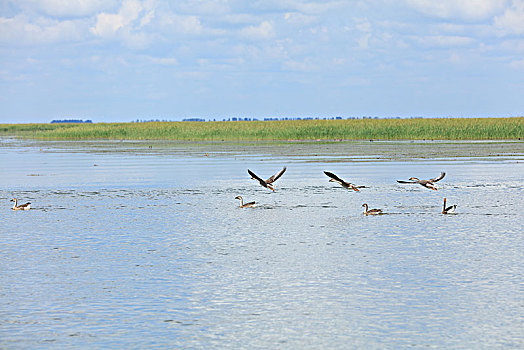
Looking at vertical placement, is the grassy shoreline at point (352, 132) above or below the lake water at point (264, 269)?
above

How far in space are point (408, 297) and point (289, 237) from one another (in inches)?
222

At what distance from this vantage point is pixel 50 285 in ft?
37.1

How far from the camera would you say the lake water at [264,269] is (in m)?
8.94

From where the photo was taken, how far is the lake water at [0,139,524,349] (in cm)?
894

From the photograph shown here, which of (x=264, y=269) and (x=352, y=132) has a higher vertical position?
(x=352, y=132)

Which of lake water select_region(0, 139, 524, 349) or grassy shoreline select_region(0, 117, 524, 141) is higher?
grassy shoreline select_region(0, 117, 524, 141)

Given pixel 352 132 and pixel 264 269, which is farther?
pixel 352 132

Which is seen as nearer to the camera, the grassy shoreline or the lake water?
the lake water

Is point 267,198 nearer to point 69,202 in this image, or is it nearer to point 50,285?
point 69,202

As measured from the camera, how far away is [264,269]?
12.4 meters

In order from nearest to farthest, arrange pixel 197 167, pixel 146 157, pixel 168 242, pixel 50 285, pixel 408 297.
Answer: pixel 408 297 < pixel 50 285 < pixel 168 242 < pixel 197 167 < pixel 146 157

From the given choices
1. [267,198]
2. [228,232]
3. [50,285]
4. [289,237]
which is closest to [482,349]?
[50,285]

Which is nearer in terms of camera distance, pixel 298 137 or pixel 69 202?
pixel 69 202

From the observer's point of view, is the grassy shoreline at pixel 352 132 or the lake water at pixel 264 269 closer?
the lake water at pixel 264 269
